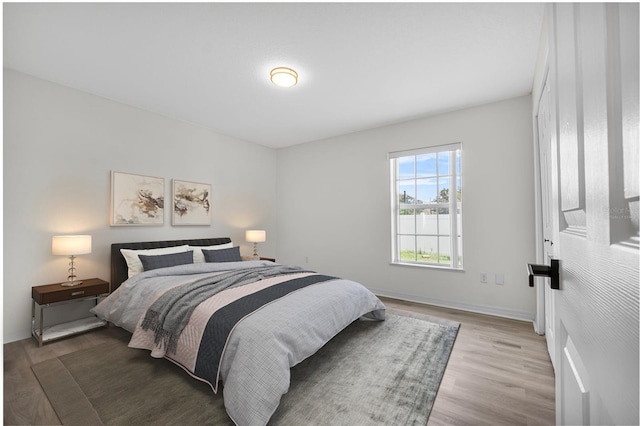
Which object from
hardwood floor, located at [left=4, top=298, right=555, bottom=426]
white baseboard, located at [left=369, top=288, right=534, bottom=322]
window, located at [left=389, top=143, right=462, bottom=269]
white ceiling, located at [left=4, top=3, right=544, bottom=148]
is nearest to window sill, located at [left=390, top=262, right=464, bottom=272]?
window, located at [left=389, top=143, right=462, bottom=269]

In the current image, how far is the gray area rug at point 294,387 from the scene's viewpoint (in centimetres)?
175

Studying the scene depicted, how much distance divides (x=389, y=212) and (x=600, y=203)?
13.5 feet

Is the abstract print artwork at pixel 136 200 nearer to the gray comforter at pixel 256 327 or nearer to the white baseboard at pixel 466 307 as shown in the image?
the gray comforter at pixel 256 327

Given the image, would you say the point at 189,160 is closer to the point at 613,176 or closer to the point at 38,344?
the point at 38,344

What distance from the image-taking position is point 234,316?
203 cm

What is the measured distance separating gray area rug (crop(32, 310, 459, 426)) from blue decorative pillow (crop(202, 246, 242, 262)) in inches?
54.3

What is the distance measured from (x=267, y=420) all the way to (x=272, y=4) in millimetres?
2687

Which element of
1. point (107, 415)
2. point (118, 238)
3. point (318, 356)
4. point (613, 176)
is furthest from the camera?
point (118, 238)

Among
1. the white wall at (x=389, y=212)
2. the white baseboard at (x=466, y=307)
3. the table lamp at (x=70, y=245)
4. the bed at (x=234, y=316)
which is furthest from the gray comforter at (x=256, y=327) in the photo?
the white wall at (x=389, y=212)

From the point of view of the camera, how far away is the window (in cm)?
394

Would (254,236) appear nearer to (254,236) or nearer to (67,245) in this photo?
(254,236)

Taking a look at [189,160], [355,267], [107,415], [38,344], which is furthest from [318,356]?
[189,160]

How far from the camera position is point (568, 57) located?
0.54 metres

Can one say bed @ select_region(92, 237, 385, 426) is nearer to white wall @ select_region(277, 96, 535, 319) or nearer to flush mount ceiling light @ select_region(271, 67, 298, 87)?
white wall @ select_region(277, 96, 535, 319)
